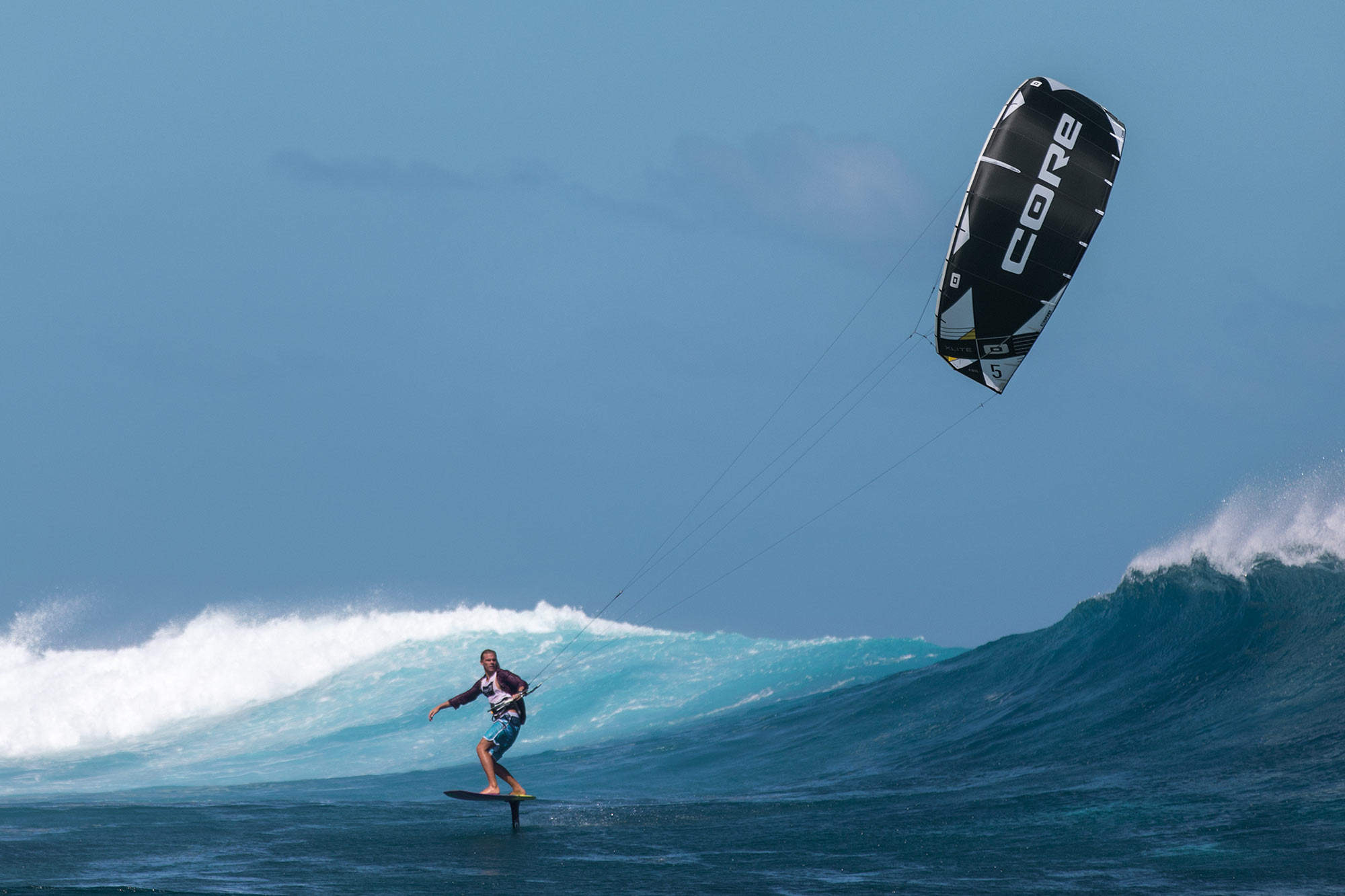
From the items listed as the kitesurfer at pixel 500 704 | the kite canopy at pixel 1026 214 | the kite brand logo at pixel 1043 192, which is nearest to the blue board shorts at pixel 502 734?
the kitesurfer at pixel 500 704

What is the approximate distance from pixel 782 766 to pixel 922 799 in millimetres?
3662

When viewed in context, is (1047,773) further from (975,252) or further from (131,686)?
(131,686)

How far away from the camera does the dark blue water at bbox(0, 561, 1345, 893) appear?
7.16m

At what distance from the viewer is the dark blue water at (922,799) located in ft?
23.5

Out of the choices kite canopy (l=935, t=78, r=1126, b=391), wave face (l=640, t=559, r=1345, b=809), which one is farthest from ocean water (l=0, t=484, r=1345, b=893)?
kite canopy (l=935, t=78, r=1126, b=391)

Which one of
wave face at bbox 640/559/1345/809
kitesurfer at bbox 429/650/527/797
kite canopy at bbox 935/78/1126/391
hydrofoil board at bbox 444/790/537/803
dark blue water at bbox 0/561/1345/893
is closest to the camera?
dark blue water at bbox 0/561/1345/893

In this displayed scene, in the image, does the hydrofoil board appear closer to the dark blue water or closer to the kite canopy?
the dark blue water

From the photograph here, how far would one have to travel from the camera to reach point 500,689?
955cm

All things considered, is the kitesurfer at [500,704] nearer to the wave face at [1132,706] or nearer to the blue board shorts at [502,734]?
the blue board shorts at [502,734]

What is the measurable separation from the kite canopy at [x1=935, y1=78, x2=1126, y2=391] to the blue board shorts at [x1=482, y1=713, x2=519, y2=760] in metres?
5.73

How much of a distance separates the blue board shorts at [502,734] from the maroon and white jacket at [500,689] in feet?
0.23

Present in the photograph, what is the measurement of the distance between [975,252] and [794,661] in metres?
12.3

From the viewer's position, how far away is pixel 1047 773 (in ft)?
35.8

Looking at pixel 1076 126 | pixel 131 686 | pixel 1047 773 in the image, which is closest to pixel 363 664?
pixel 131 686
